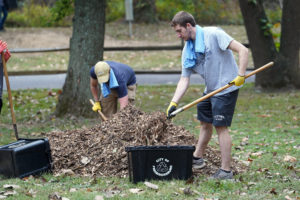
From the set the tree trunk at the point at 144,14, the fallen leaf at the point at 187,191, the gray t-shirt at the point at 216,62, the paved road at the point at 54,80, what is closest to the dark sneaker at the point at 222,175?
the fallen leaf at the point at 187,191

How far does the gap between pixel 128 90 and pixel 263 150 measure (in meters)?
2.17

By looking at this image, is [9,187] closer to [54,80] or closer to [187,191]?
[187,191]

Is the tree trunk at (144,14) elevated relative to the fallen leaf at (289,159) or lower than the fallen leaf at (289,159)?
elevated

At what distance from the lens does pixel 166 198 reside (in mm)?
4723

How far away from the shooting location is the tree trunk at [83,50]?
984cm

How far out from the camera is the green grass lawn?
4945 mm

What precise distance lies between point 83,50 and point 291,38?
5.45m

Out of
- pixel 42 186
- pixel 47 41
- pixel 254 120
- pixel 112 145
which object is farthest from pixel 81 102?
pixel 47 41

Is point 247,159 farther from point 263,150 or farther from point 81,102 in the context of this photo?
point 81,102

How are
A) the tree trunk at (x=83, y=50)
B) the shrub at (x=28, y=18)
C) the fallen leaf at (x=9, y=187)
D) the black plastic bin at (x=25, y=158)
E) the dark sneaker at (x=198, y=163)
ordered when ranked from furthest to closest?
the shrub at (x=28, y=18) → the tree trunk at (x=83, y=50) → the dark sneaker at (x=198, y=163) → the black plastic bin at (x=25, y=158) → the fallen leaf at (x=9, y=187)

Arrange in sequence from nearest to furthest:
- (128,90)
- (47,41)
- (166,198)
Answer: (166,198), (128,90), (47,41)

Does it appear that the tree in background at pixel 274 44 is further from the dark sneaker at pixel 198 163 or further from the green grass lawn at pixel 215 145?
the dark sneaker at pixel 198 163

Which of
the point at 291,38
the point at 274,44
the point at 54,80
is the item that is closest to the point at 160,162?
the point at 274,44

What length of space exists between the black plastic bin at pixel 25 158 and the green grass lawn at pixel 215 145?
12 centimetres
